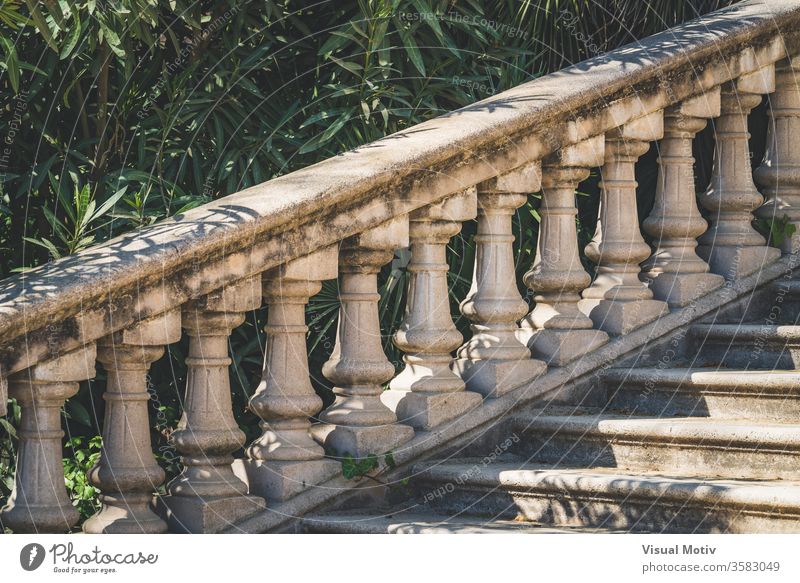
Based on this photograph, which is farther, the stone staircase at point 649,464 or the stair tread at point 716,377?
the stair tread at point 716,377

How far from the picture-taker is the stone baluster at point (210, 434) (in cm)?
377

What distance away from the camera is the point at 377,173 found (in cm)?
393

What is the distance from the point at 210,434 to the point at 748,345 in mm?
2066

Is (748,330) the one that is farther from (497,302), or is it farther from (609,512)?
(609,512)

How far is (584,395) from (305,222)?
1.35 meters

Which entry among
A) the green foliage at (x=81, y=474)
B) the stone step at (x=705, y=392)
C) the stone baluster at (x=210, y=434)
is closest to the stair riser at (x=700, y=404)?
the stone step at (x=705, y=392)

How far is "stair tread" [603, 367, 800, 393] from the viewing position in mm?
4203

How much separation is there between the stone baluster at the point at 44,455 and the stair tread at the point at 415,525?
2.52ft

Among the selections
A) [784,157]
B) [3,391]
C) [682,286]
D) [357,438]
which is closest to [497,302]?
[357,438]

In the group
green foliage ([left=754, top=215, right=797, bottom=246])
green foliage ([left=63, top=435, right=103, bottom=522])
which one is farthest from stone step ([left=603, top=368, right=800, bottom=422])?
green foliage ([left=63, top=435, right=103, bottom=522])

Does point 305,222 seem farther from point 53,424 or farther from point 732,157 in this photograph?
point 732,157

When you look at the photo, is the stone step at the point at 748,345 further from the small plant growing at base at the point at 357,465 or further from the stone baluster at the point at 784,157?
the small plant growing at base at the point at 357,465
